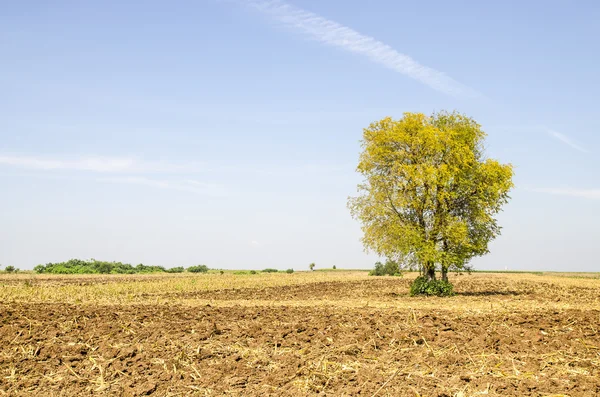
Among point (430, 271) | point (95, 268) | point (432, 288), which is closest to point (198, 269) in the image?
point (95, 268)

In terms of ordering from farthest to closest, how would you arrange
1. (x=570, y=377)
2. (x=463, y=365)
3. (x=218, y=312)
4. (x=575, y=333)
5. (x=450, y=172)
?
(x=450, y=172) → (x=218, y=312) → (x=575, y=333) → (x=463, y=365) → (x=570, y=377)

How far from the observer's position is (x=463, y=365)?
494 inches

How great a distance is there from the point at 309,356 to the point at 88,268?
3200 inches

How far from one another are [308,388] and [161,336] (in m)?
6.77

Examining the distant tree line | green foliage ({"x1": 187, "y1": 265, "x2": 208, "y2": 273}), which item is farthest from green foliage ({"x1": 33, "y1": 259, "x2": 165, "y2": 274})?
green foliage ({"x1": 187, "y1": 265, "x2": 208, "y2": 273})

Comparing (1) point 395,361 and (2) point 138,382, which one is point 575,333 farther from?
(2) point 138,382

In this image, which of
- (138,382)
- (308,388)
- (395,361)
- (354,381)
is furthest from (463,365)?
(138,382)

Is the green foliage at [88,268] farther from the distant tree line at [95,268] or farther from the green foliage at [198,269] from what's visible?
the green foliage at [198,269]

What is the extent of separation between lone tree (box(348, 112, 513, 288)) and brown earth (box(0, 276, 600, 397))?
1744cm

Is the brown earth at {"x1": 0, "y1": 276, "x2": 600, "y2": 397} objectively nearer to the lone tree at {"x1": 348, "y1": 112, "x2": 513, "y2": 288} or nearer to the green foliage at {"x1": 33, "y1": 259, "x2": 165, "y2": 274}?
the lone tree at {"x1": 348, "y1": 112, "x2": 513, "y2": 288}

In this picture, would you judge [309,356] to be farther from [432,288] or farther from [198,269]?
[198,269]

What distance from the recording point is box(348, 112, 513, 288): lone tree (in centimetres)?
3672

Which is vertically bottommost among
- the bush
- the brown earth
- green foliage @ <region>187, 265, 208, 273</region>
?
the brown earth

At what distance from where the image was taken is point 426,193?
3684 centimetres
